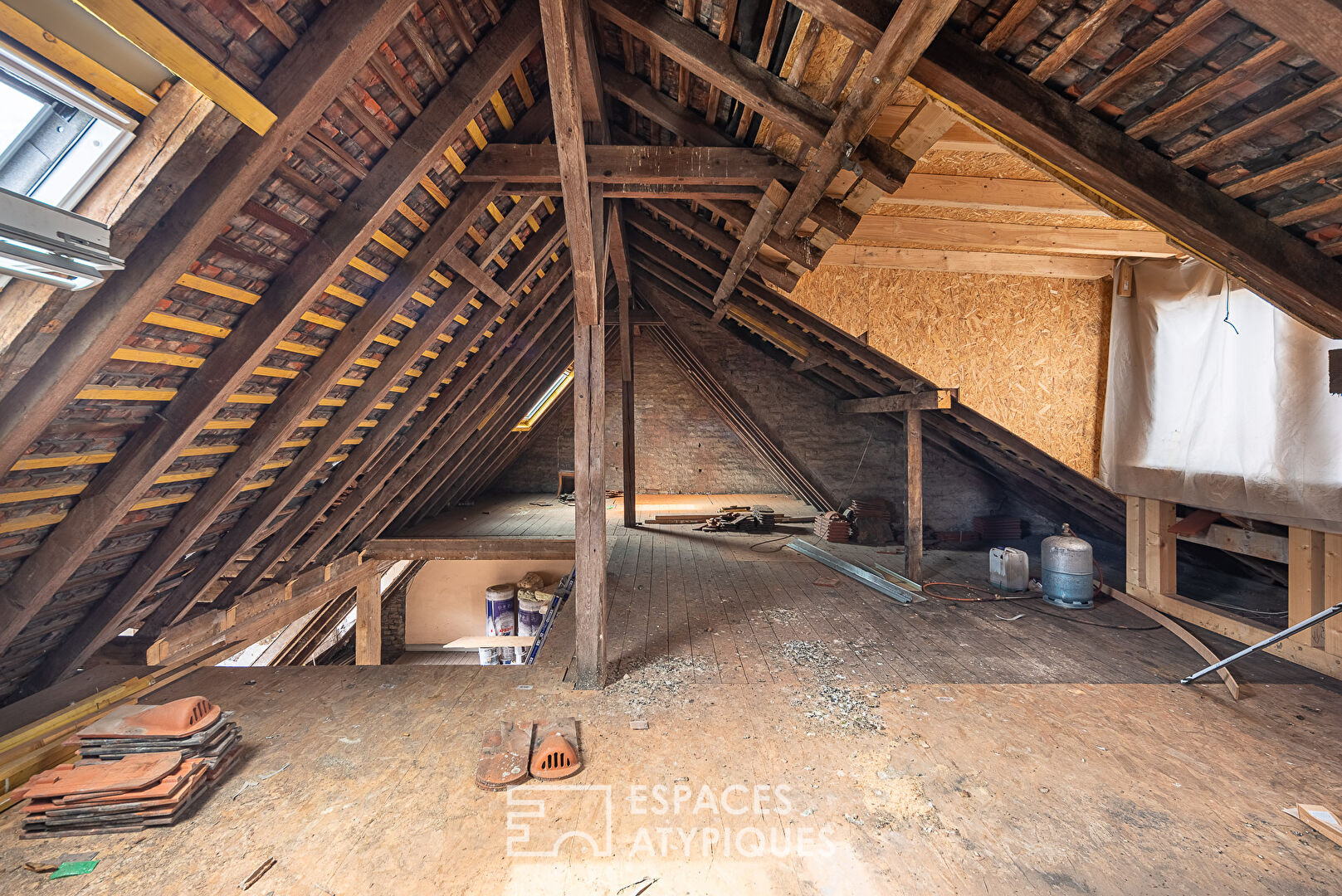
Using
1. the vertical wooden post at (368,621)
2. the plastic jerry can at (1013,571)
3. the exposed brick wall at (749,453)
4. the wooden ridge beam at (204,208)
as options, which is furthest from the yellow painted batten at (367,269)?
the exposed brick wall at (749,453)

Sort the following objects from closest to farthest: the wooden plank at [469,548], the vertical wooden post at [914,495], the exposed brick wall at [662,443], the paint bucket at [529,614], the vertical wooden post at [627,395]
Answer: the vertical wooden post at [914,495] → the wooden plank at [469,548] → the vertical wooden post at [627,395] → the paint bucket at [529,614] → the exposed brick wall at [662,443]

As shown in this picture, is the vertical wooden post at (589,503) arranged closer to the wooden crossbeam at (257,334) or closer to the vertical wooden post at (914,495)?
the wooden crossbeam at (257,334)

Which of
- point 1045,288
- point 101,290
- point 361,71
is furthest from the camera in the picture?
point 1045,288

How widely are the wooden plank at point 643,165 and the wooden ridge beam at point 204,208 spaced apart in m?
1.14

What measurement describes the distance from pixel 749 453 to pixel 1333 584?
7113 millimetres

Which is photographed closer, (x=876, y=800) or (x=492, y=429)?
(x=876, y=800)

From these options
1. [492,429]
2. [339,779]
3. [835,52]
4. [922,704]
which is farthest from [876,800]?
[492,429]

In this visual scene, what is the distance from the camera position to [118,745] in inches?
91.7

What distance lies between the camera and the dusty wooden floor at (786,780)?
1812 millimetres

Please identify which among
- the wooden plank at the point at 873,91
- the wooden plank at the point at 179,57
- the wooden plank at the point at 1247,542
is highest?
the wooden plank at the point at 873,91

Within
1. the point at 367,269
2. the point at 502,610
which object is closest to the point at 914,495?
the point at 367,269

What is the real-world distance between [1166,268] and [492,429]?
6.38 meters

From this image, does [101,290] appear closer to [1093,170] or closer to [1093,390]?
[1093,170]

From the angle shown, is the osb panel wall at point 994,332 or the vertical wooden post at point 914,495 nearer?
the osb panel wall at point 994,332
